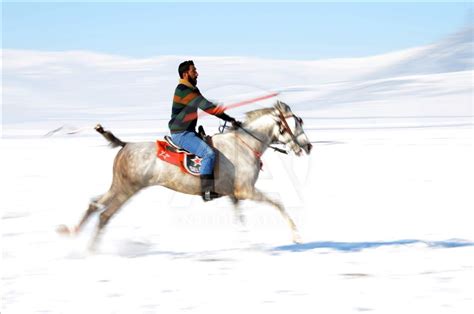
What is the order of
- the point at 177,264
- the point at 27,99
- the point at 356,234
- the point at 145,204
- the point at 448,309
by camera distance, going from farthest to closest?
1. the point at 27,99
2. the point at 145,204
3. the point at 356,234
4. the point at 177,264
5. the point at 448,309

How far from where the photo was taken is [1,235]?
11.1m

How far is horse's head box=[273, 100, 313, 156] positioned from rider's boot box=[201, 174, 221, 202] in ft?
3.68

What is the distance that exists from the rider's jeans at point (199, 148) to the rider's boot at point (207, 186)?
0.08m

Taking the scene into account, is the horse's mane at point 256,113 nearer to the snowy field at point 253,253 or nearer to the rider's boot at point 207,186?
the rider's boot at point 207,186

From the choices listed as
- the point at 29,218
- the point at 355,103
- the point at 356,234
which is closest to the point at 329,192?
the point at 356,234

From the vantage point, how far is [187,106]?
9227 millimetres

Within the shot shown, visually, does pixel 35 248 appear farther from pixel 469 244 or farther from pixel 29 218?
pixel 469 244

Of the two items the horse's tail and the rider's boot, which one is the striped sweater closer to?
the rider's boot

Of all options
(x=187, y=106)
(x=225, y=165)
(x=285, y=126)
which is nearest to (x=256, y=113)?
(x=285, y=126)

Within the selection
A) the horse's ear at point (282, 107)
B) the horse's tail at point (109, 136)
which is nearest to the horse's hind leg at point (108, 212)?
the horse's tail at point (109, 136)

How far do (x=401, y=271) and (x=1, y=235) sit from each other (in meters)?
6.21

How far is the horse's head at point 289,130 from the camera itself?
9.70 meters

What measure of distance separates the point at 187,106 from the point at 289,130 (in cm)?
146

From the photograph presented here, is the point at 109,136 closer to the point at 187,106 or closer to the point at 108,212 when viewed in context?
the point at 108,212
